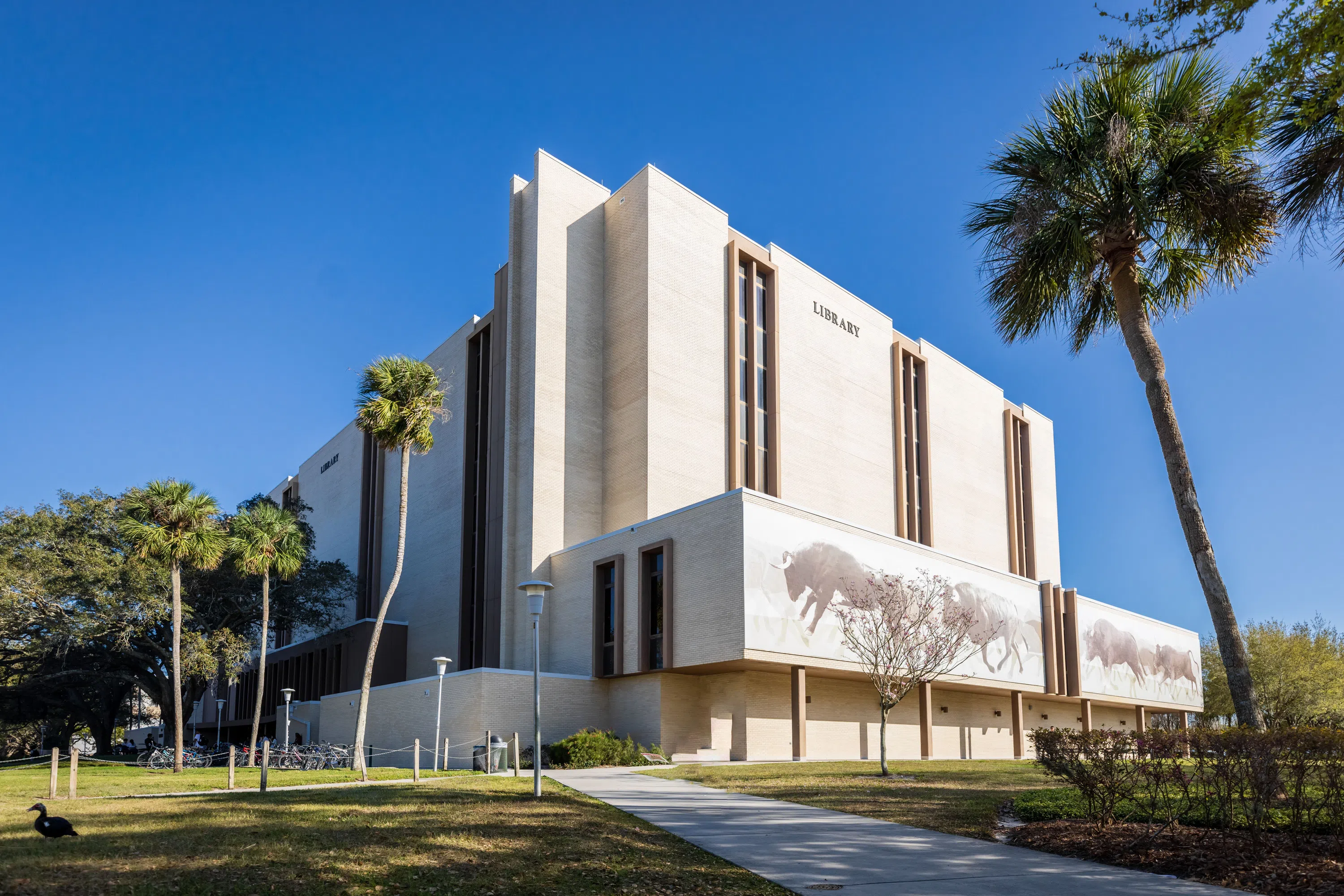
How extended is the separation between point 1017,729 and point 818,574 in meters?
19.2

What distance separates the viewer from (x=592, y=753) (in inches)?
1169

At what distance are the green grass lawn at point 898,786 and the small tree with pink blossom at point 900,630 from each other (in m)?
1.57

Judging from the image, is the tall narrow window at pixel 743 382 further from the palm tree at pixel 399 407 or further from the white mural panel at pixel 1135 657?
the white mural panel at pixel 1135 657

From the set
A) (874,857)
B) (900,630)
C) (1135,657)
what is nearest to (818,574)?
(900,630)

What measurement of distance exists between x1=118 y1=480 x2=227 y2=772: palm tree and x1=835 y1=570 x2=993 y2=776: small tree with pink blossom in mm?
24425

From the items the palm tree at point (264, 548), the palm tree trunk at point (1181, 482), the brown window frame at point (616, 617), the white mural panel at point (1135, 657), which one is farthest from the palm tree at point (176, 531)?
the white mural panel at point (1135, 657)

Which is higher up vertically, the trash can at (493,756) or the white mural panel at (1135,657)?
the white mural panel at (1135,657)

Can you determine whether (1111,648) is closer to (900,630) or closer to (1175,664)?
(1175,664)

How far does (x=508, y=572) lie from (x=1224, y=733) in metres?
31.6

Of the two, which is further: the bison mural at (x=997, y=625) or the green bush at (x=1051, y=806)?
the bison mural at (x=997, y=625)

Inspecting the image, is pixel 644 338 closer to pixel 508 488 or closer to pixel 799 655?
pixel 508 488

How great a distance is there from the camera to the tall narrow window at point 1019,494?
61781 millimetres

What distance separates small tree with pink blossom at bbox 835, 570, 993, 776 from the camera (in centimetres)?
2698

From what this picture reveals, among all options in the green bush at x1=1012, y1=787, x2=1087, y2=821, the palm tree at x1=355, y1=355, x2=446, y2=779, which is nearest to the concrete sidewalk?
the green bush at x1=1012, y1=787, x2=1087, y2=821
